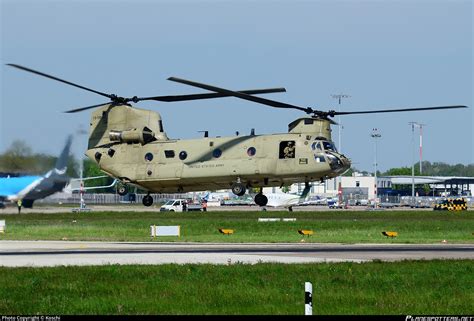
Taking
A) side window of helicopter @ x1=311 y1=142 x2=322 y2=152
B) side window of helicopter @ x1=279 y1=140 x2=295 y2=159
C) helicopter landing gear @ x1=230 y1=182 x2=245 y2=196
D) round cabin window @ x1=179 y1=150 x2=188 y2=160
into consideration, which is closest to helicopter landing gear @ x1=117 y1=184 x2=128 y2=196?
round cabin window @ x1=179 y1=150 x2=188 y2=160

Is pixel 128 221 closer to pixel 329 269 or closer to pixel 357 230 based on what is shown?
pixel 357 230

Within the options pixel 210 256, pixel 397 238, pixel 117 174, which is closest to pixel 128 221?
pixel 117 174

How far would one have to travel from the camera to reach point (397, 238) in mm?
59531

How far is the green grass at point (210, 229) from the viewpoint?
5812 centimetres

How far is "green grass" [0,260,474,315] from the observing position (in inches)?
968

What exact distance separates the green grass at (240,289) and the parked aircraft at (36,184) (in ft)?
66.9

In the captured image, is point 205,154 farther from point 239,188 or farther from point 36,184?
point 36,184

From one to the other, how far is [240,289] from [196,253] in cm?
1418

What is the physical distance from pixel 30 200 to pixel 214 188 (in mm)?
10654

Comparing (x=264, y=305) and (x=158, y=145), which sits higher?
(x=158, y=145)

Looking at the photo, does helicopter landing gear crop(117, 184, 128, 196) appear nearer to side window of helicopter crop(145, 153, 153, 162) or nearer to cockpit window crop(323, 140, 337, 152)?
side window of helicopter crop(145, 153, 153, 162)

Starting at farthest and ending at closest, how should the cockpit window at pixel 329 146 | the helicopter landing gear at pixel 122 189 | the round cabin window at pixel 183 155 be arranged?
1. the helicopter landing gear at pixel 122 189
2. the round cabin window at pixel 183 155
3. the cockpit window at pixel 329 146

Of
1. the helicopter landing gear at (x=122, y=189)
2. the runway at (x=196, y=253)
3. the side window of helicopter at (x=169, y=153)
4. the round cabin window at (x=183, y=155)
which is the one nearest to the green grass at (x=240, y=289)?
the runway at (x=196, y=253)

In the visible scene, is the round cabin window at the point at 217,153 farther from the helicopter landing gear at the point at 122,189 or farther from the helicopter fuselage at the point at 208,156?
the helicopter landing gear at the point at 122,189
